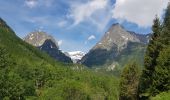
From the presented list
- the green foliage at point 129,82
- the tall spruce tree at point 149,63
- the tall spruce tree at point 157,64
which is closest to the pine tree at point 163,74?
the tall spruce tree at point 157,64

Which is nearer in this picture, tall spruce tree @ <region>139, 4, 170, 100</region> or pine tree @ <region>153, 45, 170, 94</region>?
pine tree @ <region>153, 45, 170, 94</region>

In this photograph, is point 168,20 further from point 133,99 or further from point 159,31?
point 133,99

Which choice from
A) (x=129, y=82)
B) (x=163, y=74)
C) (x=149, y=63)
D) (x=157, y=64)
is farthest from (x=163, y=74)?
(x=129, y=82)

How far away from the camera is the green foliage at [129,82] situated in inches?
3446

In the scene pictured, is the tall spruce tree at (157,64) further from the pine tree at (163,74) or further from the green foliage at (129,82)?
the green foliage at (129,82)

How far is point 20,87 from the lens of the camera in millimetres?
127000

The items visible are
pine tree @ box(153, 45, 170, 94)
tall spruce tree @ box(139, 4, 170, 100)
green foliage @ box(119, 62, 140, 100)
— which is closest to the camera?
pine tree @ box(153, 45, 170, 94)

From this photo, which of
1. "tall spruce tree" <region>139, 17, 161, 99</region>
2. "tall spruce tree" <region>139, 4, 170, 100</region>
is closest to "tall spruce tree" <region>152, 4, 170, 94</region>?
"tall spruce tree" <region>139, 4, 170, 100</region>

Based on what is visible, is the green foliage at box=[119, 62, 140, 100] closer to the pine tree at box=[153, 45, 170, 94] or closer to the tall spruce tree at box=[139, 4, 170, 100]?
the tall spruce tree at box=[139, 4, 170, 100]

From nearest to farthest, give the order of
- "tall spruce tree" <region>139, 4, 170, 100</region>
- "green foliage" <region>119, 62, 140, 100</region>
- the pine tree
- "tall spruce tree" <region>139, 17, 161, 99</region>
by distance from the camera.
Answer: the pine tree
"tall spruce tree" <region>139, 4, 170, 100</region>
"tall spruce tree" <region>139, 17, 161, 99</region>
"green foliage" <region>119, 62, 140, 100</region>

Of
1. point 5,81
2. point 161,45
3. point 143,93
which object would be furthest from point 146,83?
point 5,81

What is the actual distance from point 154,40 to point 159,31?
223 centimetres

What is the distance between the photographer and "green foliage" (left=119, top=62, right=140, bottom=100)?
87.5 meters

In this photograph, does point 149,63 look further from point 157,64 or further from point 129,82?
point 129,82
